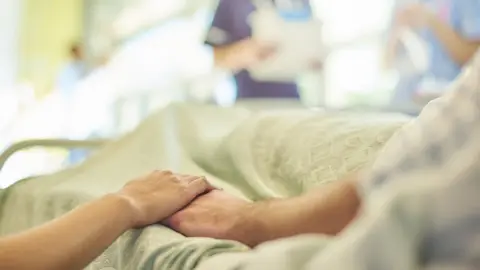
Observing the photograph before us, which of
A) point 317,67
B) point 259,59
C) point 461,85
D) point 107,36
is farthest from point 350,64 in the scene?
point 461,85

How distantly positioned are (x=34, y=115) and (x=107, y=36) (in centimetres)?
38

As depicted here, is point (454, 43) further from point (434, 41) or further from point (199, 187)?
point (199, 187)

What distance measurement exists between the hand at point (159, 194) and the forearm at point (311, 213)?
128 millimetres

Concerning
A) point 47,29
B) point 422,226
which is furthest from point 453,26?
point 422,226

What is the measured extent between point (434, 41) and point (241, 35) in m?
0.57

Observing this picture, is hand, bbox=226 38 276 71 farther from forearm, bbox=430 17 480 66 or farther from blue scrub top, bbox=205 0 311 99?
forearm, bbox=430 17 480 66

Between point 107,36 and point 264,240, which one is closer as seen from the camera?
point 264,240

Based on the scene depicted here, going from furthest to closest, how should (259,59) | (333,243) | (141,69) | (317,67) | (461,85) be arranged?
(141,69) < (317,67) < (259,59) < (461,85) < (333,243)

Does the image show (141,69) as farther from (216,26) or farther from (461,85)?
(461,85)

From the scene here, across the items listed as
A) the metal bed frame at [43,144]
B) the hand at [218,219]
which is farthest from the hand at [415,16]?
the hand at [218,219]

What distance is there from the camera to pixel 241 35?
5.63 ft

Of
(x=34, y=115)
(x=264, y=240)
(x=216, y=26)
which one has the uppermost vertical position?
(x=216, y=26)

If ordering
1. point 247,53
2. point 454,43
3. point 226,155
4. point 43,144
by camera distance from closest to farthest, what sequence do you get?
point 226,155, point 43,144, point 247,53, point 454,43

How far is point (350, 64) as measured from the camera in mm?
2078
